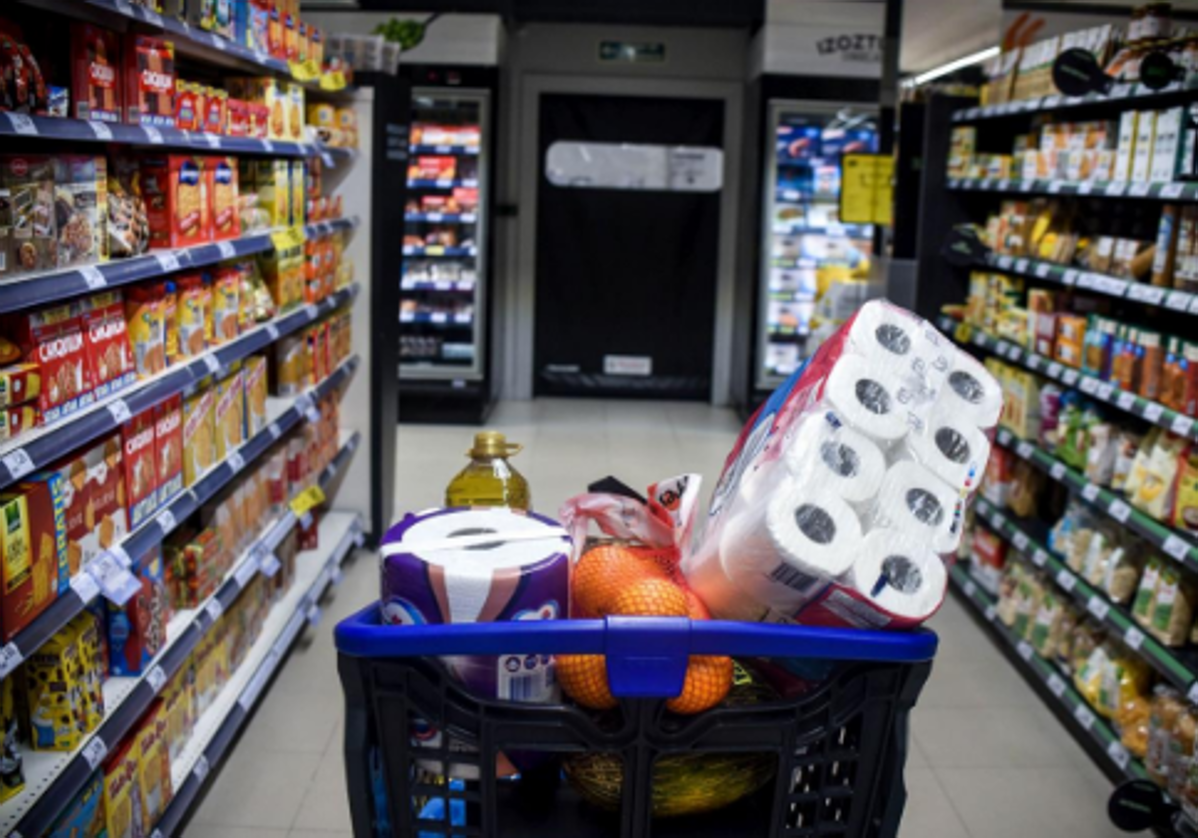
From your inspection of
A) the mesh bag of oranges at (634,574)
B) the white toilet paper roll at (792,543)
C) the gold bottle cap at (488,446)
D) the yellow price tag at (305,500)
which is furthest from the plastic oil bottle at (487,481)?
the yellow price tag at (305,500)

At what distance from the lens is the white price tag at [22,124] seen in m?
2.06

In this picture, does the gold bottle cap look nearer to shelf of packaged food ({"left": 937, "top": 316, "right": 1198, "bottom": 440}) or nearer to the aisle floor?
the aisle floor

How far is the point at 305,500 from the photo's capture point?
4355 millimetres

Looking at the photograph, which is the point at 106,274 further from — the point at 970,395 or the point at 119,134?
the point at 970,395

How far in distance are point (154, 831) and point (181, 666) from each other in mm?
426

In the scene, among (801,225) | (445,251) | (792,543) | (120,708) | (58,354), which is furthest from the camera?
(801,225)

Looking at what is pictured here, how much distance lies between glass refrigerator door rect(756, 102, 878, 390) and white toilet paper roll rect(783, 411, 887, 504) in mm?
6796

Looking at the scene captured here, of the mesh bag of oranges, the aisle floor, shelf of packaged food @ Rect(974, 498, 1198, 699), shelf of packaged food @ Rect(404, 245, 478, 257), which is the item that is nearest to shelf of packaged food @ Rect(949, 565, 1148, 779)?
the aisle floor

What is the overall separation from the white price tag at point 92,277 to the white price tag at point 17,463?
38cm

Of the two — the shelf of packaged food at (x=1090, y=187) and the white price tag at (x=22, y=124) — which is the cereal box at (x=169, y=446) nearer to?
the white price tag at (x=22, y=124)

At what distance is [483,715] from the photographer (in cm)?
131

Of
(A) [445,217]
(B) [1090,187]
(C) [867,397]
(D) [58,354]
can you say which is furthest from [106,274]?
(A) [445,217]

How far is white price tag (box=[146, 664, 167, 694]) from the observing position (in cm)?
283

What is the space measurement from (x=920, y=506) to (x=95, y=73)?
6.56 ft
